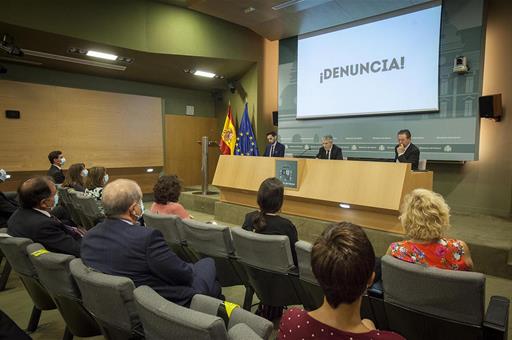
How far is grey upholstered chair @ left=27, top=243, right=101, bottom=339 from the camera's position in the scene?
5.38 feet

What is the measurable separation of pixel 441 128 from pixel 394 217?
2.40m

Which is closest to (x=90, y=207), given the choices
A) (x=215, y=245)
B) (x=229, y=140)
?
(x=215, y=245)

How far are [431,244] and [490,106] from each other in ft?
13.2

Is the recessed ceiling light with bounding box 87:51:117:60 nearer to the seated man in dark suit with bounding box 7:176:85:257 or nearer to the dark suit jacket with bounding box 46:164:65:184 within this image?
the dark suit jacket with bounding box 46:164:65:184

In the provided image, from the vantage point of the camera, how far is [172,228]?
260 cm

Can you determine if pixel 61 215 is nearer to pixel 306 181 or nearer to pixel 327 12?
pixel 306 181

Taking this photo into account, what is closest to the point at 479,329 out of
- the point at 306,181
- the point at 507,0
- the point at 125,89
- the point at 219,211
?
the point at 306,181

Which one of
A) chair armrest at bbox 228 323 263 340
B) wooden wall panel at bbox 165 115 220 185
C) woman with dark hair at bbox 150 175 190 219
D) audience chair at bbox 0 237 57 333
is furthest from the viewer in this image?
wooden wall panel at bbox 165 115 220 185

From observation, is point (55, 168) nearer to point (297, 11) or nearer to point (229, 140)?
point (229, 140)

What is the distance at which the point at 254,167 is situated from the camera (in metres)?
4.90

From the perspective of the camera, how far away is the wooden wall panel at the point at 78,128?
6.24 meters

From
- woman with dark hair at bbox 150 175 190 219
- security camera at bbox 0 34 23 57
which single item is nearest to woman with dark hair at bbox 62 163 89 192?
woman with dark hair at bbox 150 175 190 219

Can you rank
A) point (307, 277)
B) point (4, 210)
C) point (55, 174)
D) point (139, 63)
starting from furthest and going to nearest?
point (139, 63), point (55, 174), point (4, 210), point (307, 277)

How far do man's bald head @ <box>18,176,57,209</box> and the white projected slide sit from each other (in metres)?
5.23
